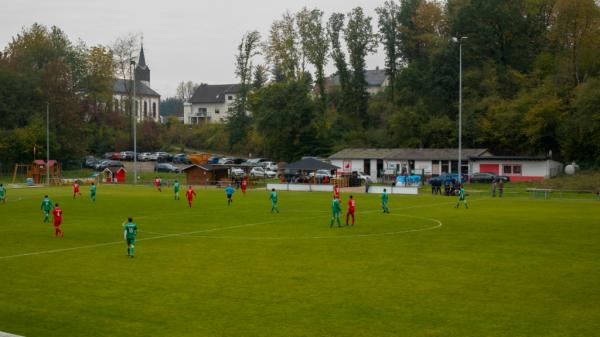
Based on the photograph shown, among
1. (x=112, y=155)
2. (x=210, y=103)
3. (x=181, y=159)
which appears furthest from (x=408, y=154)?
(x=210, y=103)

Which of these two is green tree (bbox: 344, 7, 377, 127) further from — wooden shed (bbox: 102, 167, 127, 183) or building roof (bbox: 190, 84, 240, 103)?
building roof (bbox: 190, 84, 240, 103)

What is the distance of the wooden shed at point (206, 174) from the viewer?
84125 mm

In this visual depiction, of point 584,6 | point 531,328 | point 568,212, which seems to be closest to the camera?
point 531,328

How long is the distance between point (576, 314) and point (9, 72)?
4055 inches

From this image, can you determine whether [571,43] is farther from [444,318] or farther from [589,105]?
[444,318]

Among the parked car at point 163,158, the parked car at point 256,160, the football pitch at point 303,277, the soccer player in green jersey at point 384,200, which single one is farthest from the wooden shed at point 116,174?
the soccer player in green jersey at point 384,200

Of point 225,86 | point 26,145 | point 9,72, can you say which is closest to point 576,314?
point 26,145

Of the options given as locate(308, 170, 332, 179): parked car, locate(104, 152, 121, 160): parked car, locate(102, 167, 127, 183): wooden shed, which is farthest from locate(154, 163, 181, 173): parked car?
locate(308, 170, 332, 179): parked car

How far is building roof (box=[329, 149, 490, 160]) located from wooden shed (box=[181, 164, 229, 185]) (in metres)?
16.6

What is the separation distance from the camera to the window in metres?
81.6

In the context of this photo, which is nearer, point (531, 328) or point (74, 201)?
point (531, 328)

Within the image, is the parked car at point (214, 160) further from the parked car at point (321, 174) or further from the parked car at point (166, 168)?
the parked car at point (321, 174)

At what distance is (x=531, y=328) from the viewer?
15.6m

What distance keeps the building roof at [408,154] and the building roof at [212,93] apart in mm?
69226
